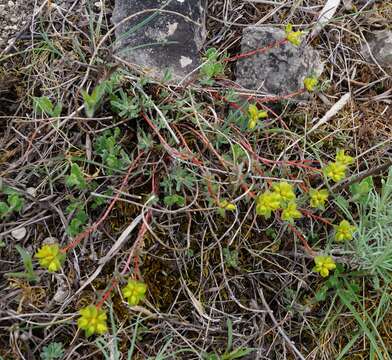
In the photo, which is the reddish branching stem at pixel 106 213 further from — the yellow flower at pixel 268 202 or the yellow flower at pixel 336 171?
the yellow flower at pixel 336 171

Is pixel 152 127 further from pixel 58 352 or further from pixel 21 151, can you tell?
pixel 58 352

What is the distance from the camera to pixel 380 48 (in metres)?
2.60

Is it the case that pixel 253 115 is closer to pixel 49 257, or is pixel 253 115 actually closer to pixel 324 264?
pixel 324 264

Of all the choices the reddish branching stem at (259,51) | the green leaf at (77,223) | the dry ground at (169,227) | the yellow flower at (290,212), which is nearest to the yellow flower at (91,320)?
the dry ground at (169,227)

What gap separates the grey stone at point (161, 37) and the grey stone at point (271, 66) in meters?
0.23

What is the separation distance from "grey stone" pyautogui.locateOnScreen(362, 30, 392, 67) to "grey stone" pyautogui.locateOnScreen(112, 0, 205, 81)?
845 mm

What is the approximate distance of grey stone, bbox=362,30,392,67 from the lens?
8.48 feet

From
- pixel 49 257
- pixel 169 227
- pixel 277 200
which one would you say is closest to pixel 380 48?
pixel 277 200

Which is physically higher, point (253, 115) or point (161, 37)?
point (161, 37)

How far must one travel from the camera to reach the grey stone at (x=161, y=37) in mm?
A: 2336

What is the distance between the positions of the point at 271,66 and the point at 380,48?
61cm

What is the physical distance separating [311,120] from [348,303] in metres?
0.82

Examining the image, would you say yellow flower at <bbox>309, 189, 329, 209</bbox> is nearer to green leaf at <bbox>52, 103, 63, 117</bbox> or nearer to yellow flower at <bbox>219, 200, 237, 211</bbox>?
yellow flower at <bbox>219, 200, 237, 211</bbox>

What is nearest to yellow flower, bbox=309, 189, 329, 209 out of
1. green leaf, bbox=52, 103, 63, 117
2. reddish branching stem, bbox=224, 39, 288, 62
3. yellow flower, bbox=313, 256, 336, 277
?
yellow flower, bbox=313, 256, 336, 277
